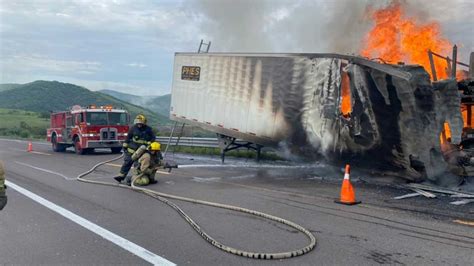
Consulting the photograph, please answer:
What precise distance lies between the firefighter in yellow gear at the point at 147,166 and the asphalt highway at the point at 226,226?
28 centimetres

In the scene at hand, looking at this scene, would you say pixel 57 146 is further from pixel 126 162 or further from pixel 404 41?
pixel 404 41

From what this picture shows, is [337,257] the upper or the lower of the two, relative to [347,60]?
lower

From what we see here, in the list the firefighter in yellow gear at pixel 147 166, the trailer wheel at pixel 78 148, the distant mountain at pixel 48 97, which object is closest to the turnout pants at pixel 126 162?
the firefighter in yellow gear at pixel 147 166

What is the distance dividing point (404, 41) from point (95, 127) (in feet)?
45.7

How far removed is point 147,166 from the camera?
34.9 ft

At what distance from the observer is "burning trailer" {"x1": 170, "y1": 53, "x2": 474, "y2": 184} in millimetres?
9773

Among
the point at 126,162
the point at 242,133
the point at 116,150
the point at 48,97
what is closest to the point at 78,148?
the point at 116,150

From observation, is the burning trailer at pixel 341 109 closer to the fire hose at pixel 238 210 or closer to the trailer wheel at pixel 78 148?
the fire hose at pixel 238 210

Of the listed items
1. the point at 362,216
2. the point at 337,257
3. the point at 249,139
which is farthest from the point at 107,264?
the point at 249,139

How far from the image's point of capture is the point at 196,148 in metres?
21.2

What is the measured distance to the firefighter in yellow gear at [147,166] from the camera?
34.8 feet

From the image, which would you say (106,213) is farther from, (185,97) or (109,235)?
(185,97)

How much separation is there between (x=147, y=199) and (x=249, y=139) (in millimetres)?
4795

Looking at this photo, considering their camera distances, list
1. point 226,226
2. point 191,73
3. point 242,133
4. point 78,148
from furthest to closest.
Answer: point 78,148
point 191,73
point 242,133
point 226,226
